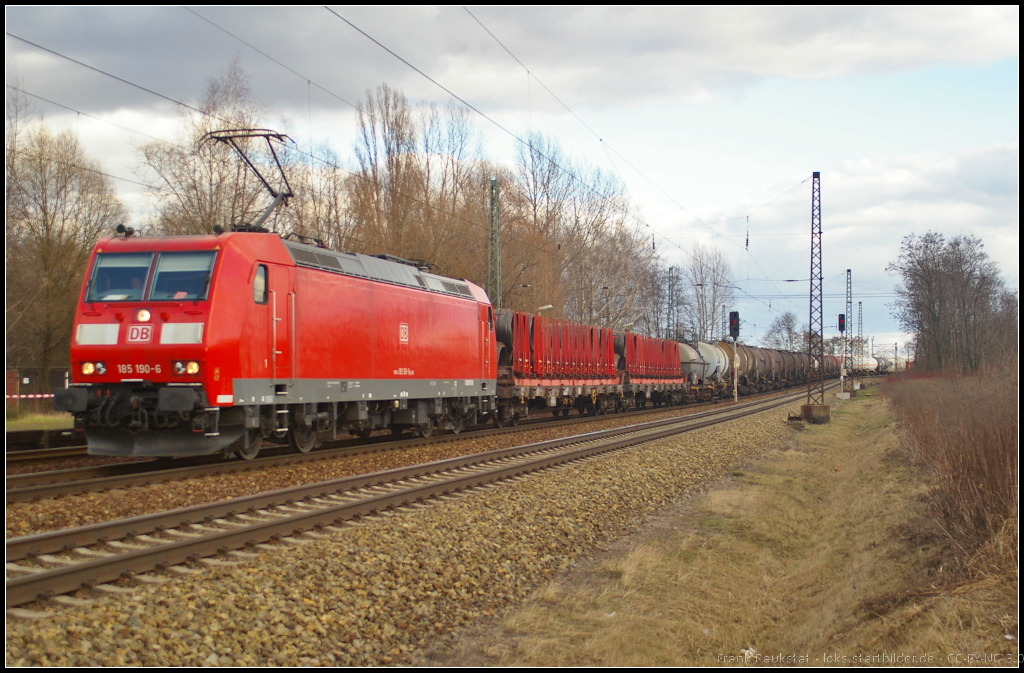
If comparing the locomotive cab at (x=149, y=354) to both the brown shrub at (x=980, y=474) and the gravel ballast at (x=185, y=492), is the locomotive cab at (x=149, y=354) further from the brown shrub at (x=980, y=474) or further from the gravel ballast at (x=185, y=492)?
the brown shrub at (x=980, y=474)

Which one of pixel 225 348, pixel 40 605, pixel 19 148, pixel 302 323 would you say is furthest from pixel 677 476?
pixel 19 148

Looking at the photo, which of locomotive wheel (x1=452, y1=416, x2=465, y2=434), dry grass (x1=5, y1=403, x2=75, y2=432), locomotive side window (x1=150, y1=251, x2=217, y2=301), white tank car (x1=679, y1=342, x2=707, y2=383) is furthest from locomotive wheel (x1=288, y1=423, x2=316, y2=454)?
white tank car (x1=679, y1=342, x2=707, y2=383)

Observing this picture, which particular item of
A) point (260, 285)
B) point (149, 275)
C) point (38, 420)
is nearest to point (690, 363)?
point (38, 420)

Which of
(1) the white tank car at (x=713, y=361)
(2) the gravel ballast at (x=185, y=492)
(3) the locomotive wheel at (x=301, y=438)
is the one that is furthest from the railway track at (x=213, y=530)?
(1) the white tank car at (x=713, y=361)

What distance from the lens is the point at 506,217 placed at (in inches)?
1762

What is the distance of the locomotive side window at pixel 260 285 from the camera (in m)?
11.9

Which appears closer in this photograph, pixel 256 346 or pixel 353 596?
pixel 353 596

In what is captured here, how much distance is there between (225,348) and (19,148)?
73.5 ft

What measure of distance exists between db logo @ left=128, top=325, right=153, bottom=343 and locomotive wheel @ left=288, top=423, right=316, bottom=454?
342 centimetres

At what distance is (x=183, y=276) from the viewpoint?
37.3ft

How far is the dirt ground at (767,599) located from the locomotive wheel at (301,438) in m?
6.73

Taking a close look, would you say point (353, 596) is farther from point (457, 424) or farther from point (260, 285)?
point (457, 424)

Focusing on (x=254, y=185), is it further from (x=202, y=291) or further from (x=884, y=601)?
(x=884, y=601)

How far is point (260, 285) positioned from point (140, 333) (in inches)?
72.7
